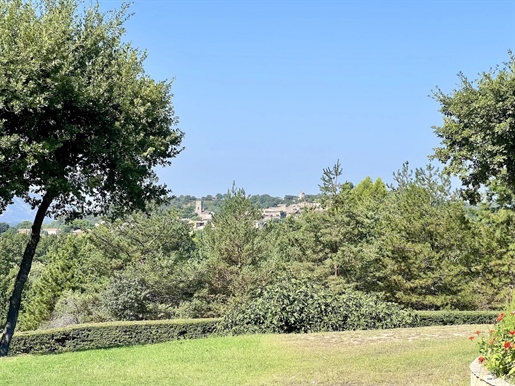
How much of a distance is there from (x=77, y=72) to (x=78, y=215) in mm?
4323

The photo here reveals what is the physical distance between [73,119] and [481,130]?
11390 mm

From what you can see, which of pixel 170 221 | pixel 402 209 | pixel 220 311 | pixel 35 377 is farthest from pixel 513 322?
pixel 170 221

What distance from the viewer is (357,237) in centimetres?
2620

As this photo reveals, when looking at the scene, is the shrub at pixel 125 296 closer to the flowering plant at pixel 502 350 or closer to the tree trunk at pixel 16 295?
the tree trunk at pixel 16 295

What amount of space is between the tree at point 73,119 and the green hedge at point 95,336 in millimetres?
4928

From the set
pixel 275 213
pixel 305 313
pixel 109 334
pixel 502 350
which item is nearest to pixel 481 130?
pixel 305 313

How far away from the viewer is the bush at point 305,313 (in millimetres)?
14539

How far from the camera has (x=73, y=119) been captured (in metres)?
12.0

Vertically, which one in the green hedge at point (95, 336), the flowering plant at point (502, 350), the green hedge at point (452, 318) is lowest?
the green hedge at point (95, 336)

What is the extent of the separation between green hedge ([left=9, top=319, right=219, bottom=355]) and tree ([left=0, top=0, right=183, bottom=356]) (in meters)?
4.93

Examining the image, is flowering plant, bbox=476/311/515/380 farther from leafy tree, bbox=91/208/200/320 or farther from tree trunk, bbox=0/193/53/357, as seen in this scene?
leafy tree, bbox=91/208/200/320

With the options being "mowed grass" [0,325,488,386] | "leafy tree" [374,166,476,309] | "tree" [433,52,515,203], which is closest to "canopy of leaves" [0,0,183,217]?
"mowed grass" [0,325,488,386]

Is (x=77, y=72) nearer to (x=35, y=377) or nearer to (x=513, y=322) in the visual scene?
(x=35, y=377)

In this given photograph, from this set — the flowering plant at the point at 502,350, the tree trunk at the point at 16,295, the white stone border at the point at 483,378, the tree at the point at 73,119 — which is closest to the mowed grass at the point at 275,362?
the flowering plant at the point at 502,350
